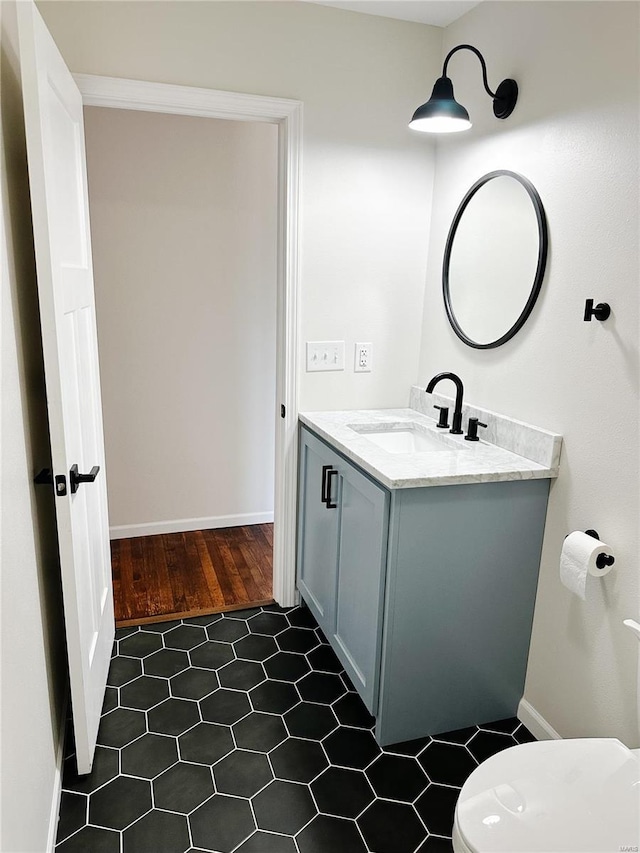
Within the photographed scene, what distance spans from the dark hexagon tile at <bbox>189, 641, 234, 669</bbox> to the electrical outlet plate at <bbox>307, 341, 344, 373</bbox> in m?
1.15

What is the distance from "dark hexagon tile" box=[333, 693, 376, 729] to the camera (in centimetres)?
203

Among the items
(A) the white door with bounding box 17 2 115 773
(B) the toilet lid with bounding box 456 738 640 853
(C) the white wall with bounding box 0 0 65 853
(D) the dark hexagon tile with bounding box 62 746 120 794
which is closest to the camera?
(B) the toilet lid with bounding box 456 738 640 853

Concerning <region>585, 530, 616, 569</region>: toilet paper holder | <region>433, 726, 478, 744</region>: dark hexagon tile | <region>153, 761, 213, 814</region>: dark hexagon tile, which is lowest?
<region>433, 726, 478, 744</region>: dark hexagon tile

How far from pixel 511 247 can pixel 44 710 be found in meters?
1.94

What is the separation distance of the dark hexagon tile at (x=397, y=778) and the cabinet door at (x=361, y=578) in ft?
0.49

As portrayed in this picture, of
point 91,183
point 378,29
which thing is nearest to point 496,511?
point 378,29

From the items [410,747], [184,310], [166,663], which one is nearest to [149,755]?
[166,663]

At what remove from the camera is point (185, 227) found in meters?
3.13

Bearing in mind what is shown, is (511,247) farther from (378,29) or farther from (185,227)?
(185,227)

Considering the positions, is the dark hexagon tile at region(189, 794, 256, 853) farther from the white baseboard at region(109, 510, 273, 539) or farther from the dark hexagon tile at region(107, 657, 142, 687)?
the white baseboard at region(109, 510, 273, 539)

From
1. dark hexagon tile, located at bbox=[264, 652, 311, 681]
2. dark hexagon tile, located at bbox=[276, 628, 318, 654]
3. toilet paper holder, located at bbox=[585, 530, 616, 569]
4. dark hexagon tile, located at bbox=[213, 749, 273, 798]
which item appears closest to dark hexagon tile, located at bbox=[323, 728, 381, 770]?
dark hexagon tile, located at bbox=[213, 749, 273, 798]

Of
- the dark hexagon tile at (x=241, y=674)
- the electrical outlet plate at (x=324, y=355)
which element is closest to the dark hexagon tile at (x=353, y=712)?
the dark hexagon tile at (x=241, y=674)

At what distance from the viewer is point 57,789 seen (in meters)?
1.68

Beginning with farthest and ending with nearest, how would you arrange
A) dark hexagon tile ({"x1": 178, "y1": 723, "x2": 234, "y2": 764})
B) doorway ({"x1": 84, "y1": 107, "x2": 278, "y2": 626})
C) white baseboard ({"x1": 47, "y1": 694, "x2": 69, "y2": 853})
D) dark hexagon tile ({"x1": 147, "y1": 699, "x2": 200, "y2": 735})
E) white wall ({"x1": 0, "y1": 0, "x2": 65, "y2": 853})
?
doorway ({"x1": 84, "y1": 107, "x2": 278, "y2": 626}), dark hexagon tile ({"x1": 147, "y1": 699, "x2": 200, "y2": 735}), dark hexagon tile ({"x1": 178, "y1": 723, "x2": 234, "y2": 764}), white baseboard ({"x1": 47, "y1": 694, "x2": 69, "y2": 853}), white wall ({"x1": 0, "y1": 0, "x2": 65, "y2": 853})
